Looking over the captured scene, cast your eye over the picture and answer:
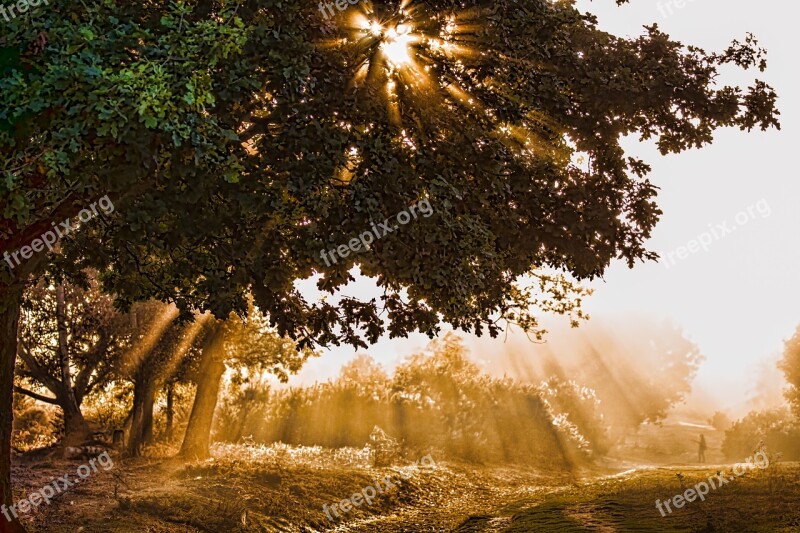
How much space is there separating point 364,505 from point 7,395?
31.4 ft

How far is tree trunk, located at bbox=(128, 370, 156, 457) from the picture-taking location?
2697 cm

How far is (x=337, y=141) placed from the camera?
35.5 ft

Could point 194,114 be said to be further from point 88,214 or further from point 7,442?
point 7,442

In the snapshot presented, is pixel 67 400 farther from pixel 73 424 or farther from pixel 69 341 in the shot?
pixel 69 341

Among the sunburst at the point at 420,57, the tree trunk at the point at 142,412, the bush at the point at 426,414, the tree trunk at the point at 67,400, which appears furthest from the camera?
the bush at the point at 426,414

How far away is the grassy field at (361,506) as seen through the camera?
14344 millimetres

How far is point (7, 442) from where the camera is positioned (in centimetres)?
1256

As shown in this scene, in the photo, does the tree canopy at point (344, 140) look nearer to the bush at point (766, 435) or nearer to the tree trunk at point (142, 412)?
the tree trunk at point (142, 412)

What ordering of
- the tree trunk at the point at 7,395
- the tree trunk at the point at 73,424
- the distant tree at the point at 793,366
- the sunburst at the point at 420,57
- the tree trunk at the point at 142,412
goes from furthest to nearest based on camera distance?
1. the distant tree at the point at 793,366
2. the tree trunk at the point at 142,412
3. the tree trunk at the point at 73,424
4. the sunburst at the point at 420,57
5. the tree trunk at the point at 7,395

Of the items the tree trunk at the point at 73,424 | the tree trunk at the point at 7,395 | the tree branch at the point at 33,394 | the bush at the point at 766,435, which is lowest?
the bush at the point at 766,435

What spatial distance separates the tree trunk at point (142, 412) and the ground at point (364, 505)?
1777mm

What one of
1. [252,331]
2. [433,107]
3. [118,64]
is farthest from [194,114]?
[252,331]

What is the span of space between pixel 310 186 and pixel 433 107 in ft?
13.3

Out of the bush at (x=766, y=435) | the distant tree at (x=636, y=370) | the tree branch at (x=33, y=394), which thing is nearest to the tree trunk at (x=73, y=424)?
the tree branch at (x=33, y=394)
